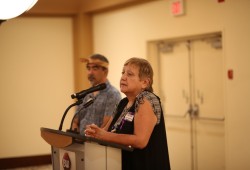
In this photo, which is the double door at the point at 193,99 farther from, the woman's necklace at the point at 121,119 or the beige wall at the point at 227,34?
the woman's necklace at the point at 121,119

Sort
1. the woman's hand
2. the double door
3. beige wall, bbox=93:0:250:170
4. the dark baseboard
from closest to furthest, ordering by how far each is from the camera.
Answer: the woman's hand → beige wall, bbox=93:0:250:170 → the double door → the dark baseboard

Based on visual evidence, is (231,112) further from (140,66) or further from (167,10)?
(140,66)

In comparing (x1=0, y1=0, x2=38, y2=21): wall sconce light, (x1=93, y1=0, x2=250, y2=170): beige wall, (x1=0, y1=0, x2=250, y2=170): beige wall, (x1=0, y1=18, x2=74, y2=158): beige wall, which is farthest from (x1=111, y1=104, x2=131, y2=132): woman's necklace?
(x1=0, y1=18, x2=74, y2=158): beige wall

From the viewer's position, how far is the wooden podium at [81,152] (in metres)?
1.88

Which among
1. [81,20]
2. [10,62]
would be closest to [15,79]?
[10,62]

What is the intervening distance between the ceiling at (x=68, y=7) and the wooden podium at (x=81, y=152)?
3.60m

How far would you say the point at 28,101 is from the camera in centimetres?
597

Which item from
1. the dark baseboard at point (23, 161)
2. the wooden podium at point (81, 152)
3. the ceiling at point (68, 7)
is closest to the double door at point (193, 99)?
the ceiling at point (68, 7)

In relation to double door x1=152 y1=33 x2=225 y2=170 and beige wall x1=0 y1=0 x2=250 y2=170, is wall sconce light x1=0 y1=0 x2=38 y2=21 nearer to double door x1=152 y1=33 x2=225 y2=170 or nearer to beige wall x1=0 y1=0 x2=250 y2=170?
double door x1=152 y1=33 x2=225 y2=170

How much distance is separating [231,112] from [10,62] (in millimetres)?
3514

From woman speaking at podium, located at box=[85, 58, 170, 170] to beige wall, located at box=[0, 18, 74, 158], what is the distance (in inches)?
159

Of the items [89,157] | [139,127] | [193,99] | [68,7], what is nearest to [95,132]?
[89,157]

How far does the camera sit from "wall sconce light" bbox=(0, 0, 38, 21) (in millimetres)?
1563

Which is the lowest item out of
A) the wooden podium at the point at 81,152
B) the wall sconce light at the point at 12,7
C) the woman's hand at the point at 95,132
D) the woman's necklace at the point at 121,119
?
the wooden podium at the point at 81,152
